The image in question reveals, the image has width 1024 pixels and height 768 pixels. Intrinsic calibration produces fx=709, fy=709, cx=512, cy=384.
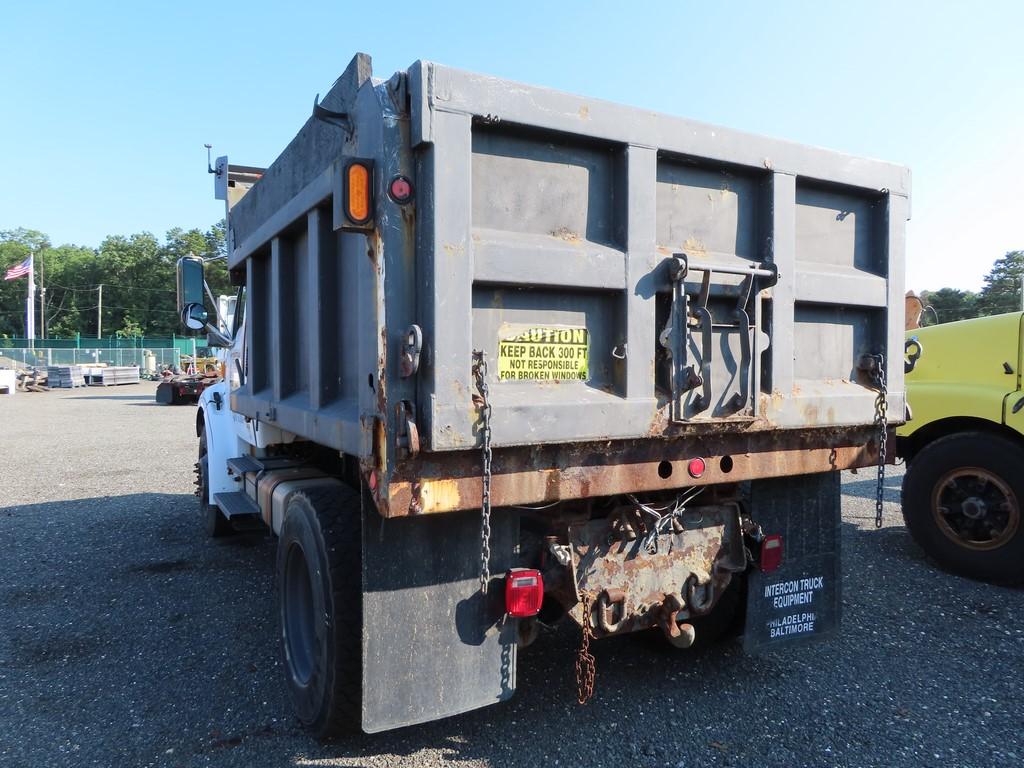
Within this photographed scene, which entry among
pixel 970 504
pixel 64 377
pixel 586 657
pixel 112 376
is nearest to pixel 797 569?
pixel 586 657

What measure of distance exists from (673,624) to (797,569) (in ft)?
2.55

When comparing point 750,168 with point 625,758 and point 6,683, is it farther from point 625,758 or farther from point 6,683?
point 6,683

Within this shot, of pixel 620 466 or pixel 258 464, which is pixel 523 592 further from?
pixel 258 464

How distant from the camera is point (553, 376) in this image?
8.55 ft

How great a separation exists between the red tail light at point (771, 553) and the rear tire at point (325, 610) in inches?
72.7

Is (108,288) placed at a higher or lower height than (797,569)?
higher

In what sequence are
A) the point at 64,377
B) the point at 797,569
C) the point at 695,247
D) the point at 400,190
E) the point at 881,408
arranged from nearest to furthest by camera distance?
1. the point at 400,190
2. the point at 695,247
3. the point at 881,408
4. the point at 797,569
5. the point at 64,377

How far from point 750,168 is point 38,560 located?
619cm

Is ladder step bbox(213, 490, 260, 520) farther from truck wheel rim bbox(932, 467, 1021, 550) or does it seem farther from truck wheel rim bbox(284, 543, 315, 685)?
truck wheel rim bbox(932, 467, 1021, 550)

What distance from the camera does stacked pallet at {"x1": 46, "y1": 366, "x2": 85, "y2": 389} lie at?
34406mm

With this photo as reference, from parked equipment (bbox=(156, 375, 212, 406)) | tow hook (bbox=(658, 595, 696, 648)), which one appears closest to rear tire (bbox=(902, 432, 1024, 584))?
tow hook (bbox=(658, 595, 696, 648))

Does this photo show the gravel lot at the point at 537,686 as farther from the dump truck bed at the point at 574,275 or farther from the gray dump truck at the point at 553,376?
the dump truck bed at the point at 574,275

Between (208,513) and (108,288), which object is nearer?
(208,513)

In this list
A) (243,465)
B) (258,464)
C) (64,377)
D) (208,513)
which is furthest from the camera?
(64,377)
